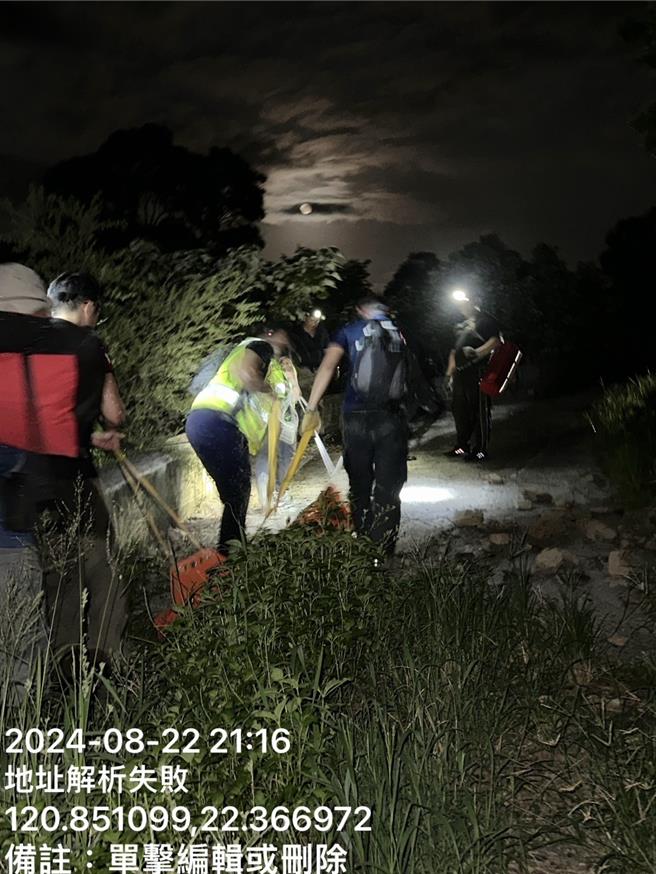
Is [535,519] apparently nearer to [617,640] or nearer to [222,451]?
[222,451]

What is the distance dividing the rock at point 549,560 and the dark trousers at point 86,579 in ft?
10.3

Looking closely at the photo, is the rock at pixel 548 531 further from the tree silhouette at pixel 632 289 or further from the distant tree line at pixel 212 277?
the tree silhouette at pixel 632 289

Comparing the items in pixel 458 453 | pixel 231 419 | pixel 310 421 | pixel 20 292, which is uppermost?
pixel 20 292

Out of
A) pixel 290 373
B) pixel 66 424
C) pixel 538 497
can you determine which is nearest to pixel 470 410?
pixel 538 497

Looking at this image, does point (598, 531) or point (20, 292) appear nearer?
point (20, 292)

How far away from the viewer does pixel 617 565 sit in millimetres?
6555

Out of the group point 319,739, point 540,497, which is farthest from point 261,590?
point 540,497

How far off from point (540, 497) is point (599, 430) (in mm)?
3036

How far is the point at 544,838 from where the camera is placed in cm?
324

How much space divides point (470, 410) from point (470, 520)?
3858 mm

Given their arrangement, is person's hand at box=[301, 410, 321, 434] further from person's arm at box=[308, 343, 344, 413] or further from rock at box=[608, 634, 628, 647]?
rock at box=[608, 634, 628, 647]

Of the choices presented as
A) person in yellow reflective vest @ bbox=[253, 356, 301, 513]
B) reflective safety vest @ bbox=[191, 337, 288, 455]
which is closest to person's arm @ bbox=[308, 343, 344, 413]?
reflective safety vest @ bbox=[191, 337, 288, 455]

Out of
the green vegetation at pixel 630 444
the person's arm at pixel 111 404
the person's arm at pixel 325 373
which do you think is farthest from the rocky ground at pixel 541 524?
the person's arm at pixel 111 404

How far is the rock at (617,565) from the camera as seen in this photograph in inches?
255
